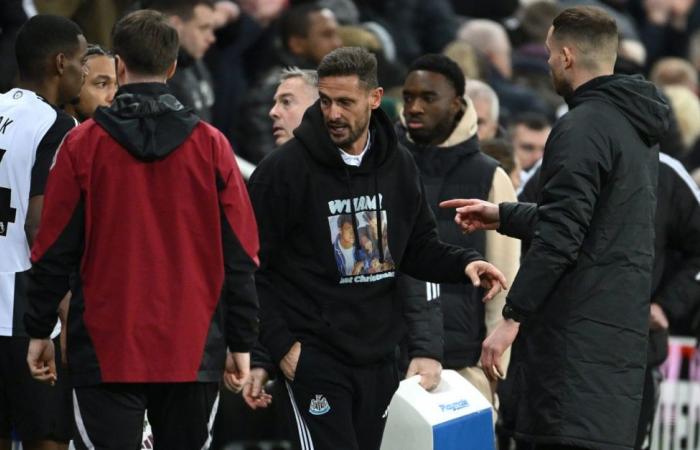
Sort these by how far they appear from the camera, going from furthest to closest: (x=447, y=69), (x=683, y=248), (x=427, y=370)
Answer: (x=683, y=248)
(x=447, y=69)
(x=427, y=370)

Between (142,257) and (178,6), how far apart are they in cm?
470

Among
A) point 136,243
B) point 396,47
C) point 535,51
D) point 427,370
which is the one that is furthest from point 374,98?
point 535,51

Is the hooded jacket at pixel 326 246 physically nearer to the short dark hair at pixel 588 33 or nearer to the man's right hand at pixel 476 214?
the man's right hand at pixel 476 214

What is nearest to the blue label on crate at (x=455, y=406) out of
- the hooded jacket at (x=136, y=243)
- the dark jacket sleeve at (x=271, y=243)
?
the dark jacket sleeve at (x=271, y=243)

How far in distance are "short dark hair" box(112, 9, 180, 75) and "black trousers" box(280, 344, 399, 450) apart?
4.77 feet

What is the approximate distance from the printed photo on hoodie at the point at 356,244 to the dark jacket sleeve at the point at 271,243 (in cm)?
23

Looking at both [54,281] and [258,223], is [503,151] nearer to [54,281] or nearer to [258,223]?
[258,223]

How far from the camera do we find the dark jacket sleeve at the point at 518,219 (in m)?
6.95

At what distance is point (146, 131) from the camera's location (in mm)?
6098

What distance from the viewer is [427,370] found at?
297 inches

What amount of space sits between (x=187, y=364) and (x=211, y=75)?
626cm

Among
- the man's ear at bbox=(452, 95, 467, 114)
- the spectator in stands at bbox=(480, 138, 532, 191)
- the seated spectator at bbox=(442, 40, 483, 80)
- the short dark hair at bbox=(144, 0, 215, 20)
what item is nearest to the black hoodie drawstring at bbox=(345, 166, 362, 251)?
the man's ear at bbox=(452, 95, 467, 114)

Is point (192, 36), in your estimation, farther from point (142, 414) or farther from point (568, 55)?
point (142, 414)

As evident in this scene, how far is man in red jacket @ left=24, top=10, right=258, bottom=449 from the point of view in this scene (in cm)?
605
